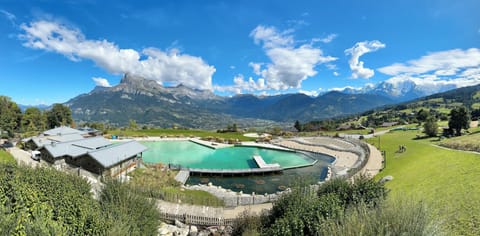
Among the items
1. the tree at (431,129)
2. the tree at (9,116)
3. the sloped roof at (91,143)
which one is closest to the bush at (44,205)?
the sloped roof at (91,143)

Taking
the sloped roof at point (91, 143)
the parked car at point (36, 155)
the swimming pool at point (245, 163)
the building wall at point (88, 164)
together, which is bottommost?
the swimming pool at point (245, 163)

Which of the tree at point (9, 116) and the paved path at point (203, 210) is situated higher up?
the tree at point (9, 116)

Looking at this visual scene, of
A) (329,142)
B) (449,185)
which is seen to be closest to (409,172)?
(449,185)

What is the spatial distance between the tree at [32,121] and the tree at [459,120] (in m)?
77.8

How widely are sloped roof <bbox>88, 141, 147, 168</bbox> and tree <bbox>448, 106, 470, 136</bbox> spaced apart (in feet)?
146

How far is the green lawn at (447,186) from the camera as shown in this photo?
8.63 metres

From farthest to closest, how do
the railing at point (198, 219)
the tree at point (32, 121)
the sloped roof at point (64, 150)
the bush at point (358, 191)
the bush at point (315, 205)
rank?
the tree at point (32, 121)
the sloped roof at point (64, 150)
the railing at point (198, 219)
the bush at point (358, 191)
the bush at point (315, 205)

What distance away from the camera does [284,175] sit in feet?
93.0

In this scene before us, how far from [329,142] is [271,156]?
17.8 metres

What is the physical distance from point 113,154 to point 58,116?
1934 inches

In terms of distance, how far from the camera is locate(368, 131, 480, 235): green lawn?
8.63 meters

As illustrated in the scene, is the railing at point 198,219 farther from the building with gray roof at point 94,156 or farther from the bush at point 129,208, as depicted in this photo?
the building with gray roof at point 94,156

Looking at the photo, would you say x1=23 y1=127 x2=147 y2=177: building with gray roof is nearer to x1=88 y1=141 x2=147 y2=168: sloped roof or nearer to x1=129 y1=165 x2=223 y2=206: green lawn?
x1=88 y1=141 x2=147 y2=168: sloped roof

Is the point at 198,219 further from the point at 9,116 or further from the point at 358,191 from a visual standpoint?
the point at 9,116
